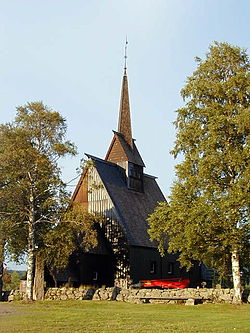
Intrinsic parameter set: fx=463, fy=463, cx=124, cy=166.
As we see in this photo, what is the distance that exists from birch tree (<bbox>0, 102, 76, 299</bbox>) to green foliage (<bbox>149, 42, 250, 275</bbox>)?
23.4 ft

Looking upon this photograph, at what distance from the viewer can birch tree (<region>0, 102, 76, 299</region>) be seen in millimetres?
29344

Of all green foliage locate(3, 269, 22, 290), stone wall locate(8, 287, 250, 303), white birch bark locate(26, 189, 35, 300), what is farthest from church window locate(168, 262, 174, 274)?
green foliage locate(3, 269, 22, 290)

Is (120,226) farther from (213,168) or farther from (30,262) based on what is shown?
(213,168)

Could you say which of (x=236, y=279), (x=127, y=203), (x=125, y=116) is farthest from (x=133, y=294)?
(x=125, y=116)

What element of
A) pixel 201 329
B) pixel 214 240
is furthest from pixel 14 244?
pixel 201 329

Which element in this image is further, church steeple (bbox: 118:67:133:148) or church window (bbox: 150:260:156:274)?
church steeple (bbox: 118:67:133:148)

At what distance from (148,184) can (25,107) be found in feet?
69.2

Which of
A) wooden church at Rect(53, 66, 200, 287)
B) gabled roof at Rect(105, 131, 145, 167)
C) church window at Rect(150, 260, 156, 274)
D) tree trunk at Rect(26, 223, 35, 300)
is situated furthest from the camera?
gabled roof at Rect(105, 131, 145, 167)

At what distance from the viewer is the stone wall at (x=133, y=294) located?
28.2 meters

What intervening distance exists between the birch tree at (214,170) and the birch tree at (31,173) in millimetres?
7111

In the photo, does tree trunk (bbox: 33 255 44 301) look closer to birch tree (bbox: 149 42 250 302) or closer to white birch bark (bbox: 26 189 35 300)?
white birch bark (bbox: 26 189 35 300)

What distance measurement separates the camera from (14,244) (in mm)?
31234

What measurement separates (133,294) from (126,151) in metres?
18.1

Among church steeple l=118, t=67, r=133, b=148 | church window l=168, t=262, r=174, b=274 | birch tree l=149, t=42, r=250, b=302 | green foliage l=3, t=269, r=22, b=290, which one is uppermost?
church steeple l=118, t=67, r=133, b=148
